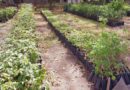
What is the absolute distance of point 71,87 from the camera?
5.67 meters

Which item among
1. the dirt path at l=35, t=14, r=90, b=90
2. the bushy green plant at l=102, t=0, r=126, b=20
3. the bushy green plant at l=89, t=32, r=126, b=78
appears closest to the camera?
the bushy green plant at l=89, t=32, r=126, b=78

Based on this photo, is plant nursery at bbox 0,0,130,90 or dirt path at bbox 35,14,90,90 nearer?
plant nursery at bbox 0,0,130,90

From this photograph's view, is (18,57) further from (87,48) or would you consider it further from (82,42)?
(82,42)

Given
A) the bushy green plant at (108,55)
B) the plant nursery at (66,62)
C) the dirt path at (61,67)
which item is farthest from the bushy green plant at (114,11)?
the bushy green plant at (108,55)

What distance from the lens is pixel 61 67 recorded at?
708 centimetres

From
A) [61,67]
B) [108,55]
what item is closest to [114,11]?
[61,67]

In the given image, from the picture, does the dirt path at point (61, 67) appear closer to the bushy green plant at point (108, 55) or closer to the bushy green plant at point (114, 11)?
the bushy green plant at point (108, 55)

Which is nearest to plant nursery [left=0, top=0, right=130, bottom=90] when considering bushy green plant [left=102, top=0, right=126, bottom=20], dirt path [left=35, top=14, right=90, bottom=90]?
dirt path [left=35, top=14, right=90, bottom=90]

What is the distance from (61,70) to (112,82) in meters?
2.04

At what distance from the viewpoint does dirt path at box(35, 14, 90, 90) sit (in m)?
5.78

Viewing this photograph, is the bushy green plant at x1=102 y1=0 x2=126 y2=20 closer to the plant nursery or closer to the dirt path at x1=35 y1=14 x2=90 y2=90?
the plant nursery

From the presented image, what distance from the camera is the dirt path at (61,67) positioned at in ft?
19.0

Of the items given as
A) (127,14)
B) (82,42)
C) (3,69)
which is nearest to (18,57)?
(3,69)

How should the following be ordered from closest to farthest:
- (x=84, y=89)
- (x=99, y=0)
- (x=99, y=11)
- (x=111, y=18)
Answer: (x=84, y=89) < (x=111, y=18) < (x=99, y=11) < (x=99, y=0)
